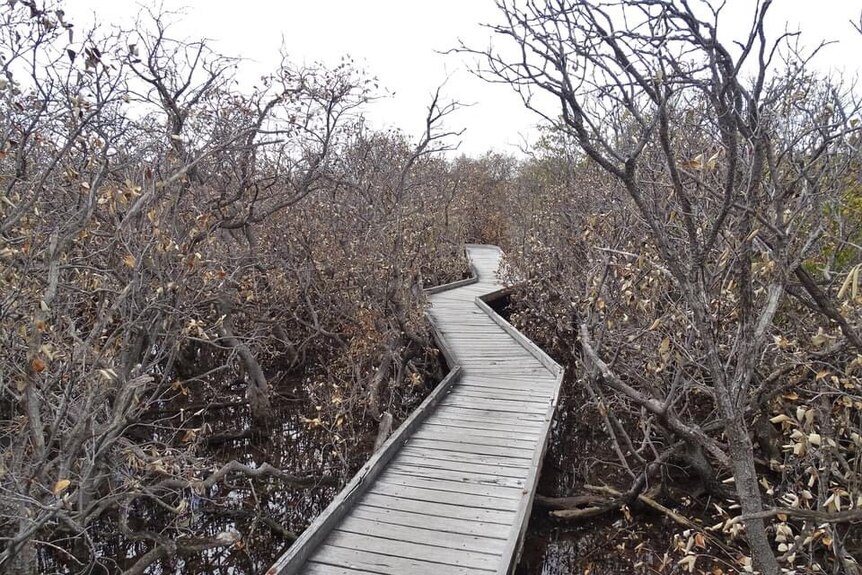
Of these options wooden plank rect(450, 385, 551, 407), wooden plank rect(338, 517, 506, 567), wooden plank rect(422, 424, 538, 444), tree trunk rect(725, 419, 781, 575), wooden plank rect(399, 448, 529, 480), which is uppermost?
tree trunk rect(725, 419, 781, 575)

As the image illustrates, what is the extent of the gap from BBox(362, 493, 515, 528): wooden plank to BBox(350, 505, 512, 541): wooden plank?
1.9 inches

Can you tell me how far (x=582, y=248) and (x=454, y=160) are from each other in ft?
60.8

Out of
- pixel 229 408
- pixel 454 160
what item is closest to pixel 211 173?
pixel 229 408

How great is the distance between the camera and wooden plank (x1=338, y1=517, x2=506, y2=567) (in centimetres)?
447

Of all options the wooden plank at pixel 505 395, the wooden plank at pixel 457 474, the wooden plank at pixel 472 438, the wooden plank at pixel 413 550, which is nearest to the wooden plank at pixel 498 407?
the wooden plank at pixel 505 395

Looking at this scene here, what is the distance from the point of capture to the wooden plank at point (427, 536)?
447 centimetres

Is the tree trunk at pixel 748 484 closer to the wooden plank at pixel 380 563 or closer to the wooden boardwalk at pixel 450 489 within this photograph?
the wooden boardwalk at pixel 450 489

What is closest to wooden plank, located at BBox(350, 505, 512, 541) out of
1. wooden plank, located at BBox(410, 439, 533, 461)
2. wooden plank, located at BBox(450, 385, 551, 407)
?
wooden plank, located at BBox(410, 439, 533, 461)

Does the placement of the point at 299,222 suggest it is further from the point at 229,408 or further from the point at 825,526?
the point at 825,526

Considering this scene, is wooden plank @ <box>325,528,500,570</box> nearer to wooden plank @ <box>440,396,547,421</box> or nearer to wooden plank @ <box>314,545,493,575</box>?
wooden plank @ <box>314,545,493,575</box>

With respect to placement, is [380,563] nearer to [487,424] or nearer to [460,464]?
[460,464]

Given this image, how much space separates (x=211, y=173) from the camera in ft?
26.8

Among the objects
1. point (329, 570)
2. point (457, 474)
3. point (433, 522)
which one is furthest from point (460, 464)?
point (329, 570)

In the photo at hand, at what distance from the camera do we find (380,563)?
4.27 metres
